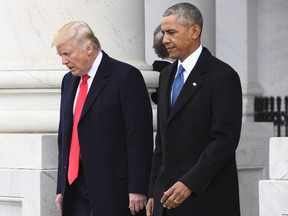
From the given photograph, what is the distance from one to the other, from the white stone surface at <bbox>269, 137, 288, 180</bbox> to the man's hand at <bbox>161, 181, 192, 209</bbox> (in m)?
1.15

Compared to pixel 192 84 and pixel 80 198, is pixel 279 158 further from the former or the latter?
pixel 80 198

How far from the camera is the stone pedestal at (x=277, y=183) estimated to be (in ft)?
24.7

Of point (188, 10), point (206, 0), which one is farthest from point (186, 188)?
point (206, 0)

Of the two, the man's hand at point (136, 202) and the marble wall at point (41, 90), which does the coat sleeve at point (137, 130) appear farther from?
the marble wall at point (41, 90)

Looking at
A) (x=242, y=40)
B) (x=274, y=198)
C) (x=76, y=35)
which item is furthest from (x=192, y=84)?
(x=242, y=40)

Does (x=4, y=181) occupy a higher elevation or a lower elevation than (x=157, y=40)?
lower

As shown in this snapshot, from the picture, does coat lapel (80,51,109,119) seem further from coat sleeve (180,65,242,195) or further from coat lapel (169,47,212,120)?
coat sleeve (180,65,242,195)

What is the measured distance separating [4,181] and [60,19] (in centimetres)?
137

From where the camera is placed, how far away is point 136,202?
24.5 ft

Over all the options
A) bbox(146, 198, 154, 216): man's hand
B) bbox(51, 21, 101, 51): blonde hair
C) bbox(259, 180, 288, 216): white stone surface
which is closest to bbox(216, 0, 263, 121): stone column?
bbox(259, 180, 288, 216): white stone surface

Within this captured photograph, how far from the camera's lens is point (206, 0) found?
10.6 m

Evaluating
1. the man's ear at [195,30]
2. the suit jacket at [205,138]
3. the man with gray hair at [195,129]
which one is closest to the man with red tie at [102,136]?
the man with gray hair at [195,129]

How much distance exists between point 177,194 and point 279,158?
4.03 ft

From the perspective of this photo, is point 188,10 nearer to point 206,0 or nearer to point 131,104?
point 131,104
